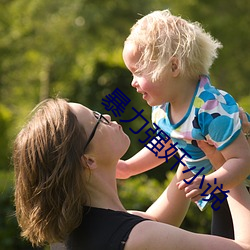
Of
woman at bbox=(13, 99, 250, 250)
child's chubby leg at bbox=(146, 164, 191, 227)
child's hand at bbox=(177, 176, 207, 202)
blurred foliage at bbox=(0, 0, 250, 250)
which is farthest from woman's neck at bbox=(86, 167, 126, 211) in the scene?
blurred foliage at bbox=(0, 0, 250, 250)

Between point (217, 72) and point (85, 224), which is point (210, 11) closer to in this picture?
point (217, 72)

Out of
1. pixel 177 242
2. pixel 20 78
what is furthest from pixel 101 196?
pixel 20 78

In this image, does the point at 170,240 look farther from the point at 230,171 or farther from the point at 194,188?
the point at 230,171

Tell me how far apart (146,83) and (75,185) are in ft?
1.83

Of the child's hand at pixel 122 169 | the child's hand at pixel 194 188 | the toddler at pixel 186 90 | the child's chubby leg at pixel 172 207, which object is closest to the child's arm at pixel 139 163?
the child's hand at pixel 122 169

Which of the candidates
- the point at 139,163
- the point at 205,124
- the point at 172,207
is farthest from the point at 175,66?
the point at 172,207

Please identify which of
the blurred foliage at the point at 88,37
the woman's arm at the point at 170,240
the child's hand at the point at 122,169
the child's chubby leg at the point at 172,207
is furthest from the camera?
the blurred foliage at the point at 88,37

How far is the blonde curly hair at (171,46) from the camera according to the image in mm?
3047

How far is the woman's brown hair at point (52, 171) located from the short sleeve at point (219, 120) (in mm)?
507

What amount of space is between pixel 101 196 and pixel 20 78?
13.7m

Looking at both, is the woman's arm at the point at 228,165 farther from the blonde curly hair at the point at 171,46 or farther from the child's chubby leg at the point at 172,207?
the child's chubby leg at the point at 172,207

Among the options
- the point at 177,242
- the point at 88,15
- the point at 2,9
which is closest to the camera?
the point at 177,242

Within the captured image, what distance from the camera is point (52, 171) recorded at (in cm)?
290

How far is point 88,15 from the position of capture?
1352 centimetres
